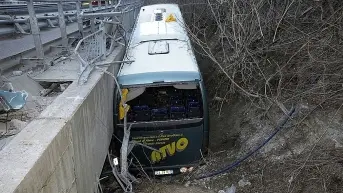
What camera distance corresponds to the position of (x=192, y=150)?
6.72 m

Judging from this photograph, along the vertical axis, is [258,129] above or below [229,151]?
above

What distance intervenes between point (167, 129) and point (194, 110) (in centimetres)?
63

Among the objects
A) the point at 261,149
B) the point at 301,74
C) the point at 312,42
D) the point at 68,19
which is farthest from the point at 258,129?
the point at 68,19

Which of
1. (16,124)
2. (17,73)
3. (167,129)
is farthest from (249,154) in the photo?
(17,73)

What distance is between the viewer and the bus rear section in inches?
253

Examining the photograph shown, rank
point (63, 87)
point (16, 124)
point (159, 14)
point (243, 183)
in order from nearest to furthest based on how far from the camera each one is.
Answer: point (16, 124), point (243, 183), point (63, 87), point (159, 14)

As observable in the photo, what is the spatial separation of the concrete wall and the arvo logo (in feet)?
3.36

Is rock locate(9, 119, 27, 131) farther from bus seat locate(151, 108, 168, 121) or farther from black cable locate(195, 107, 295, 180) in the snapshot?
black cable locate(195, 107, 295, 180)

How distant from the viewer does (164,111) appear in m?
6.48

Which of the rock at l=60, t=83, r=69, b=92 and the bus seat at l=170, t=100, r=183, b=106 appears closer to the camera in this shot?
the rock at l=60, t=83, r=69, b=92

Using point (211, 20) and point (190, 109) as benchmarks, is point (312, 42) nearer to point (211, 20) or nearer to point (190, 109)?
point (190, 109)

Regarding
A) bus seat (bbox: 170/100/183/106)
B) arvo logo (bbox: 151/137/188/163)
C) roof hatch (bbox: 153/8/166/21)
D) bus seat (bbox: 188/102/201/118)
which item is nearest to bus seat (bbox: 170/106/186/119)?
bus seat (bbox: 188/102/201/118)

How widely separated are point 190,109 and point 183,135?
527 mm

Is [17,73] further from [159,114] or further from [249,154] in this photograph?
[249,154]
